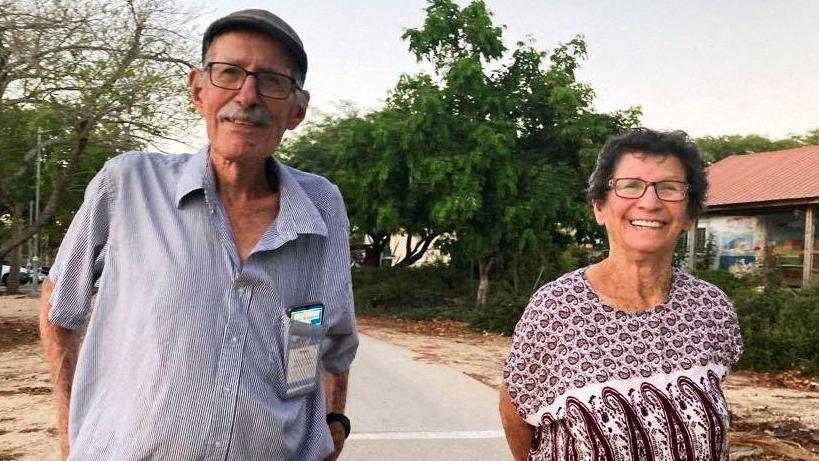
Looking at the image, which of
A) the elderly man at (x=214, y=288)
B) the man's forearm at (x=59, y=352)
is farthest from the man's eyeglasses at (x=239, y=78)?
the man's forearm at (x=59, y=352)

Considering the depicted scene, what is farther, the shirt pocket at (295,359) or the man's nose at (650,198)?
the man's nose at (650,198)

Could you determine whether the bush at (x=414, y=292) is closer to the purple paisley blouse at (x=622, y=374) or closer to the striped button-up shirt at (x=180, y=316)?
the purple paisley blouse at (x=622, y=374)

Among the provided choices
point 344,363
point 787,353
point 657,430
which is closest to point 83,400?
point 344,363

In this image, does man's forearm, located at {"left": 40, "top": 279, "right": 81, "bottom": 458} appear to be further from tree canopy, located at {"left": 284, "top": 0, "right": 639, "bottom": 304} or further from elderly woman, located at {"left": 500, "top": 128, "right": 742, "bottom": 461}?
tree canopy, located at {"left": 284, "top": 0, "right": 639, "bottom": 304}

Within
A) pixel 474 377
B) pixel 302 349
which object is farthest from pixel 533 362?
pixel 474 377

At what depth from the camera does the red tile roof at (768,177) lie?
21281 mm

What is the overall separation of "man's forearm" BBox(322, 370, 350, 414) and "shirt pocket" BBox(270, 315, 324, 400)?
0.40 m

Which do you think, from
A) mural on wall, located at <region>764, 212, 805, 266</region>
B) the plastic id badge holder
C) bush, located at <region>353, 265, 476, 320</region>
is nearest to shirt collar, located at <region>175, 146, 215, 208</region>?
the plastic id badge holder

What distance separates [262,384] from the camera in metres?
1.75

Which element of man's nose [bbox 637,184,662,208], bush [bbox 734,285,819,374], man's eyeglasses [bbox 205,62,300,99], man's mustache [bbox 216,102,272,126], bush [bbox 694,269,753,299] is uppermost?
man's eyeglasses [bbox 205,62,300,99]

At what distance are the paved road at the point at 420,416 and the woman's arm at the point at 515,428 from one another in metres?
2.96

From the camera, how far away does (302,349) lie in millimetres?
1834

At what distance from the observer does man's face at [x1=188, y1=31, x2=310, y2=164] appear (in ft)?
6.32

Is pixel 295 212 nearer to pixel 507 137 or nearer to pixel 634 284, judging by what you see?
pixel 634 284
